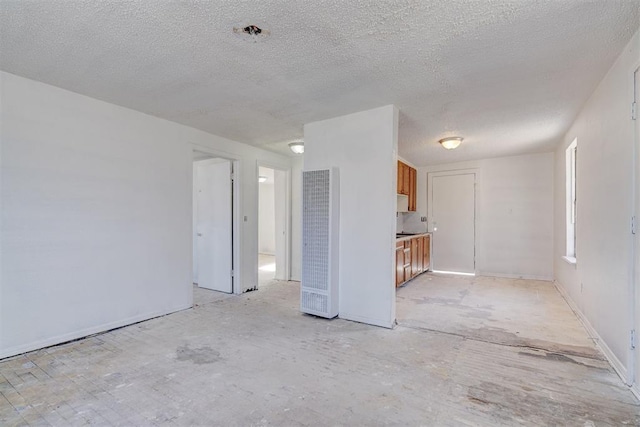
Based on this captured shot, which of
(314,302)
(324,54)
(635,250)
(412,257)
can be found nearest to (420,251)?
(412,257)

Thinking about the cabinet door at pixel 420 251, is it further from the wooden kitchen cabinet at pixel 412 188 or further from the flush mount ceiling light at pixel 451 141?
the flush mount ceiling light at pixel 451 141

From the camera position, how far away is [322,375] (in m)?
2.36

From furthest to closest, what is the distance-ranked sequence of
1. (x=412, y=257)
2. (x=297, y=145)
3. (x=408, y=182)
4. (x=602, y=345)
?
(x=408, y=182)
(x=412, y=257)
(x=297, y=145)
(x=602, y=345)

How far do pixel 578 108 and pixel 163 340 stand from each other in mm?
5013

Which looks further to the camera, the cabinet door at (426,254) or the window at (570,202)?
the cabinet door at (426,254)

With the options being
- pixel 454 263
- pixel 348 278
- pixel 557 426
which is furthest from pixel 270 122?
pixel 454 263

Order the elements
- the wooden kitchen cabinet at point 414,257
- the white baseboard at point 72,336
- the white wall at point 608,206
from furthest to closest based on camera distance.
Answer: the wooden kitchen cabinet at point 414,257 < the white baseboard at point 72,336 < the white wall at point 608,206

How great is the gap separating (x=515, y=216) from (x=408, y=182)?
2.15 metres

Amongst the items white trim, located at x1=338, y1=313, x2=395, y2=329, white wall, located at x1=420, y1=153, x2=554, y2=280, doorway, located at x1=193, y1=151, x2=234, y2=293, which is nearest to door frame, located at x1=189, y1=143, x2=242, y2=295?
doorway, located at x1=193, y1=151, x2=234, y2=293

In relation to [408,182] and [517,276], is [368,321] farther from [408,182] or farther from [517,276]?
[517,276]

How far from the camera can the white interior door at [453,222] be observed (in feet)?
21.3

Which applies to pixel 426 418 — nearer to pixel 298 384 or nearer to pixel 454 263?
pixel 298 384

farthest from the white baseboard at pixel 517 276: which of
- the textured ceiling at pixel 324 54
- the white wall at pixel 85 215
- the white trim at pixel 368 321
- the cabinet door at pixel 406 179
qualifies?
the white wall at pixel 85 215

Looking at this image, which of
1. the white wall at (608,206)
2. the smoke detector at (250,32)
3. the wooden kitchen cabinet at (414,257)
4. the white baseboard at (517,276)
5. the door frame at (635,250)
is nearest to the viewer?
the smoke detector at (250,32)
